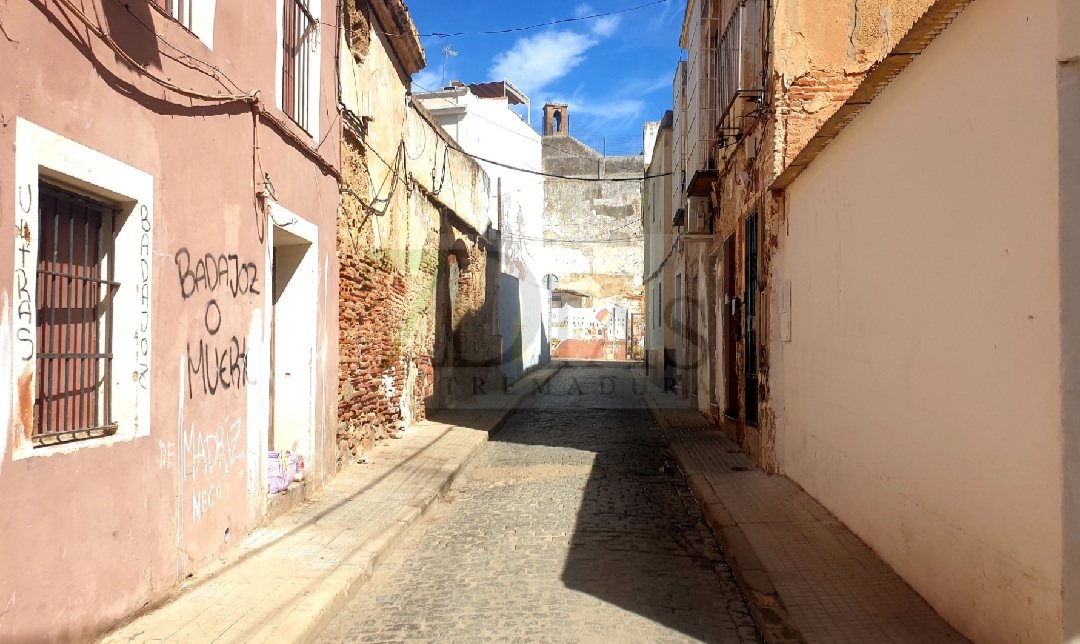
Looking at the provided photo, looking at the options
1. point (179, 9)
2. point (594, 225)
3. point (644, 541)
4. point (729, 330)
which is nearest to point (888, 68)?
point (644, 541)

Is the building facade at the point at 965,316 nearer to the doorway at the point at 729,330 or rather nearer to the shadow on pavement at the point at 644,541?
the shadow on pavement at the point at 644,541

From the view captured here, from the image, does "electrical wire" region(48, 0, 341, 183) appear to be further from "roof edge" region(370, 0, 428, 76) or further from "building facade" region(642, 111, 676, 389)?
"building facade" region(642, 111, 676, 389)

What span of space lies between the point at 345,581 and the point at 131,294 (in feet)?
6.89

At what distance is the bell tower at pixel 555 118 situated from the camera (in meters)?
53.3

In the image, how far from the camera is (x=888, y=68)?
16.8ft

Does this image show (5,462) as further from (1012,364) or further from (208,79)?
(1012,364)

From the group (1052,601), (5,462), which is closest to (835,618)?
(1052,601)

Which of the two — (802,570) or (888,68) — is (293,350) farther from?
(888,68)

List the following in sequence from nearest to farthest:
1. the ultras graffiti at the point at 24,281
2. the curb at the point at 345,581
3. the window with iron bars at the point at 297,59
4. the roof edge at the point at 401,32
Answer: the ultras graffiti at the point at 24,281
the curb at the point at 345,581
the window with iron bars at the point at 297,59
the roof edge at the point at 401,32

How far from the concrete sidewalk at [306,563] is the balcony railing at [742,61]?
18.1ft

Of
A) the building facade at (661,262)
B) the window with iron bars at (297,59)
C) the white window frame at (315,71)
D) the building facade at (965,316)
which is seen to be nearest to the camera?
the building facade at (965,316)

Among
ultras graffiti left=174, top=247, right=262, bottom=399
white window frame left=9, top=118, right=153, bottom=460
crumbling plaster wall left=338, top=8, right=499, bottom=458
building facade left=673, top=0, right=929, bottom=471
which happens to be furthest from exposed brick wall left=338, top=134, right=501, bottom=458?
building facade left=673, top=0, right=929, bottom=471

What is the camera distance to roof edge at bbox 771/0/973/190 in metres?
4.32

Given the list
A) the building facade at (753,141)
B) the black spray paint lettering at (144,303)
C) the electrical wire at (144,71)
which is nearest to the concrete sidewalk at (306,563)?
the black spray paint lettering at (144,303)
